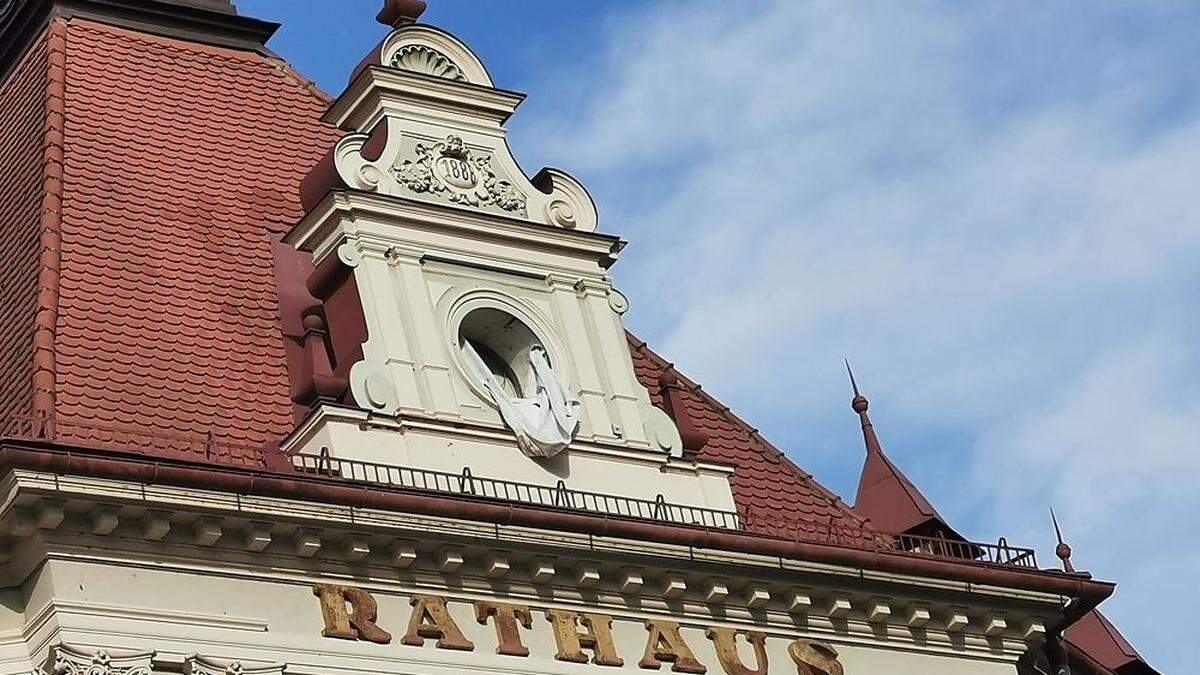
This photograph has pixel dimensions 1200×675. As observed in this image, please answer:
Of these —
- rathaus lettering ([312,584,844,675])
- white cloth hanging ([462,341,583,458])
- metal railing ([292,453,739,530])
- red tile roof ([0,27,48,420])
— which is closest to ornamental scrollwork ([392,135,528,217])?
white cloth hanging ([462,341,583,458])

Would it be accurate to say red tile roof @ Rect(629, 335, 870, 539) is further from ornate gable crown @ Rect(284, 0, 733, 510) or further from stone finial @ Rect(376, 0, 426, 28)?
stone finial @ Rect(376, 0, 426, 28)

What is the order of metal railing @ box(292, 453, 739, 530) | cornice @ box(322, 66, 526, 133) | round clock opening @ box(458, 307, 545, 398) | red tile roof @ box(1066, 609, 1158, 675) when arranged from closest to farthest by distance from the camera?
metal railing @ box(292, 453, 739, 530), round clock opening @ box(458, 307, 545, 398), cornice @ box(322, 66, 526, 133), red tile roof @ box(1066, 609, 1158, 675)

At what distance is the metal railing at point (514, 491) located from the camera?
926 inches

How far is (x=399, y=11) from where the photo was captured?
2820cm

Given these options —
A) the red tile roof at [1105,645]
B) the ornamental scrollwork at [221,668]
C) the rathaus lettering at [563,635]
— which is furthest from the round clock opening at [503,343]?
the red tile roof at [1105,645]

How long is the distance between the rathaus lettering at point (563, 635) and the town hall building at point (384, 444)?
3cm

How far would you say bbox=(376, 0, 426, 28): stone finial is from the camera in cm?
2819

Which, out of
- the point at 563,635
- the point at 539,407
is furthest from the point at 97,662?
the point at 539,407

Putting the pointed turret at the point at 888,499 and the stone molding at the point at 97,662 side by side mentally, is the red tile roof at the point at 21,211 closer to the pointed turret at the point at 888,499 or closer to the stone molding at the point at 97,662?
the stone molding at the point at 97,662

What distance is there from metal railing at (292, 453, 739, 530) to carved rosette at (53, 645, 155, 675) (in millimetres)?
2341

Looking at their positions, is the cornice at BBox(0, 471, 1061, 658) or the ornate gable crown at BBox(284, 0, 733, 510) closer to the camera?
the cornice at BBox(0, 471, 1061, 658)

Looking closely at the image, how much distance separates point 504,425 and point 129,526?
13.5 ft

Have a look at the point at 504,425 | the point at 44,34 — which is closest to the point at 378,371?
the point at 504,425

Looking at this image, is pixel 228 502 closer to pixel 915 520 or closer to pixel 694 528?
pixel 694 528
